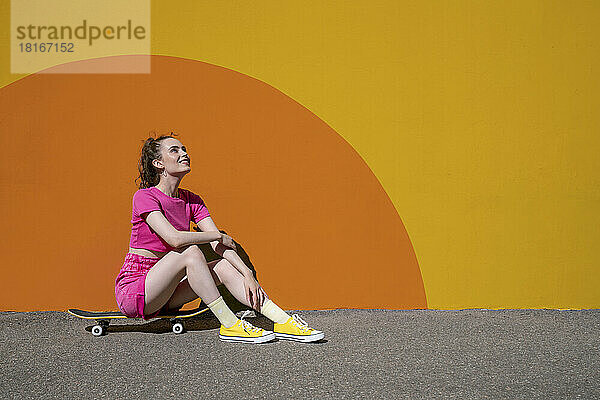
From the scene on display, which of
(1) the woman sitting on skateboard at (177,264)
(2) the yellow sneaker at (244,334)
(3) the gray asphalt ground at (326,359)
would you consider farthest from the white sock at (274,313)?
(3) the gray asphalt ground at (326,359)

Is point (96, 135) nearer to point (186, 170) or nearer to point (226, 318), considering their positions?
point (186, 170)

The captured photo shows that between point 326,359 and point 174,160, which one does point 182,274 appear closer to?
point 174,160

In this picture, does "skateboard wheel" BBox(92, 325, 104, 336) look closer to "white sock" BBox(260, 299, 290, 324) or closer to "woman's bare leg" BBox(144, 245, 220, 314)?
"woman's bare leg" BBox(144, 245, 220, 314)

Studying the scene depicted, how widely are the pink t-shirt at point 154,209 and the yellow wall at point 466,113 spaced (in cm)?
108

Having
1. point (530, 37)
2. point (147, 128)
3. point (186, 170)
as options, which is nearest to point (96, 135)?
point (147, 128)

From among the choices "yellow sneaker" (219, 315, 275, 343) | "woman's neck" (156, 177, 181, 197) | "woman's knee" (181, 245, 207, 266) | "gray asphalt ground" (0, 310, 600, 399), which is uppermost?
"woman's neck" (156, 177, 181, 197)

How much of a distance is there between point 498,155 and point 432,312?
3.88 ft

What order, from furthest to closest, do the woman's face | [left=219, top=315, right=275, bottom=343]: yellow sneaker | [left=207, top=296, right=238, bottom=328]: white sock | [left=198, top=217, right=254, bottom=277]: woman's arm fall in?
the woman's face < [left=198, top=217, right=254, bottom=277]: woman's arm < [left=207, top=296, right=238, bottom=328]: white sock < [left=219, top=315, right=275, bottom=343]: yellow sneaker

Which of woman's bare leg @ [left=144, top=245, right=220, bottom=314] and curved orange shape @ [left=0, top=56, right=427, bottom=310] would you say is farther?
curved orange shape @ [left=0, top=56, right=427, bottom=310]

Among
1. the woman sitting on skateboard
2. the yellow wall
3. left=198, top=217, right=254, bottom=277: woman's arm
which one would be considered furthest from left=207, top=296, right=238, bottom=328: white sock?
the yellow wall

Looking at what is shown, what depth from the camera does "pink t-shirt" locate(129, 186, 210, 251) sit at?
3.77 meters

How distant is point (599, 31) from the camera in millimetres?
4430

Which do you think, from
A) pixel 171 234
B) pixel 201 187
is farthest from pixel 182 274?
pixel 201 187

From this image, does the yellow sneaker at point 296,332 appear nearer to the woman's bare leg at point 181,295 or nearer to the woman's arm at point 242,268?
the woman's arm at point 242,268
